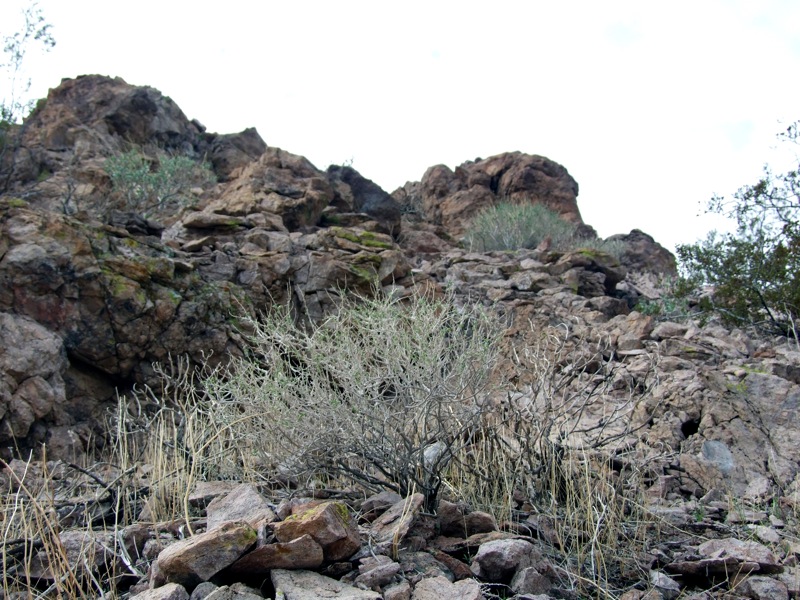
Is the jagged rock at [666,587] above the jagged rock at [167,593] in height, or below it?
below

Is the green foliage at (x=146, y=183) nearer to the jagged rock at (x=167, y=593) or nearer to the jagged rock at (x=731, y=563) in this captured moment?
the jagged rock at (x=167, y=593)

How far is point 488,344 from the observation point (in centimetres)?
428

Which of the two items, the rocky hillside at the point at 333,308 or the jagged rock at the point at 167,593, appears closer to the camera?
the jagged rock at the point at 167,593

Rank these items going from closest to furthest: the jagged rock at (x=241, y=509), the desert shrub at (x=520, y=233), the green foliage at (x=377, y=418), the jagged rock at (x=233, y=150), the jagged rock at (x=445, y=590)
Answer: the jagged rock at (x=445, y=590)
the jagged rock at (x=241, y=509)
the green foliage at (x=377, y=418)
the desert shrub at (x=520, y=233)
the jagged rock at (x=233, y=150)

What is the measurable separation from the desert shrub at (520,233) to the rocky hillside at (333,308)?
1.02m

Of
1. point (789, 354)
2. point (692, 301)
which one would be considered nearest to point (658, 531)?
point (789, 354)

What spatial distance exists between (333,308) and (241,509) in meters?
4.84

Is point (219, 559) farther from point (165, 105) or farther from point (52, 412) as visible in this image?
point (165, 105)

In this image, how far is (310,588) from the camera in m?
2.37

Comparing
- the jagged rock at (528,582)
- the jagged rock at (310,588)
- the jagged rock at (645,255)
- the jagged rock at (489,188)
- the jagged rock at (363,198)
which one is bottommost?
the jagged rock at (528,582)

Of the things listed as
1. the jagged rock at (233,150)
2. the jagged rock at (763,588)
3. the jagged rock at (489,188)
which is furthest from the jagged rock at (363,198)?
the jagged rock at (763,588)

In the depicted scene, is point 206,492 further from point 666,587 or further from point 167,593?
point 666,587

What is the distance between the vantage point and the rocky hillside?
4.10m

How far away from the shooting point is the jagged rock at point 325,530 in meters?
2.53
